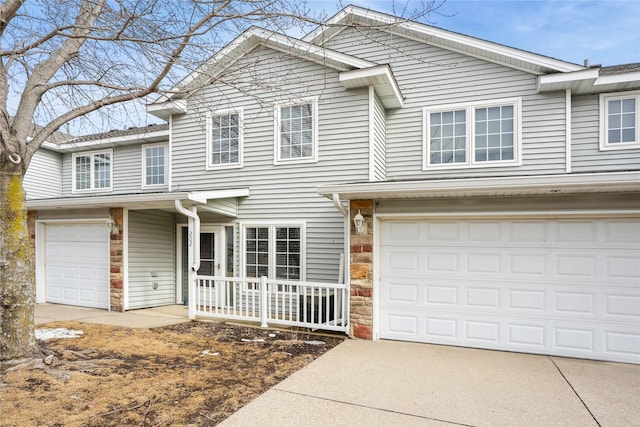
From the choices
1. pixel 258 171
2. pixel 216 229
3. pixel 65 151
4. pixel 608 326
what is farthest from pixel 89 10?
pixel 65 151

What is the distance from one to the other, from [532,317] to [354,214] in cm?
294

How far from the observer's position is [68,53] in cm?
490

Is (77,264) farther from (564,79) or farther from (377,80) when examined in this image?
(564,79)

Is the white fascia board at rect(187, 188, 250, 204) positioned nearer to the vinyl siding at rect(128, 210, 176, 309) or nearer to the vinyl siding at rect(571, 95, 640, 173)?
the vinyl siding at rect(128, 210, 176, 309)

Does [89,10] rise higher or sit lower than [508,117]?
higher

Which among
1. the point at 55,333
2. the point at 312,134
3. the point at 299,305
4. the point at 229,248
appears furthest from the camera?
the point at 229,248

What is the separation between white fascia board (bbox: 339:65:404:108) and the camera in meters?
6.83

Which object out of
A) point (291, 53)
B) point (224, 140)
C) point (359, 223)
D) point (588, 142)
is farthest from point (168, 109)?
point (588, 142)

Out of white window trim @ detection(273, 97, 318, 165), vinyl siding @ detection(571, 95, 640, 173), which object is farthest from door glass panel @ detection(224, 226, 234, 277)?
vinyl siding @ detection(571, 95, 640, 173)

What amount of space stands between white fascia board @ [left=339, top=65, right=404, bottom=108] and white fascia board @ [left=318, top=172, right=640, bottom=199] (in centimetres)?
259

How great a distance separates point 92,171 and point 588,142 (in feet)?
44.4

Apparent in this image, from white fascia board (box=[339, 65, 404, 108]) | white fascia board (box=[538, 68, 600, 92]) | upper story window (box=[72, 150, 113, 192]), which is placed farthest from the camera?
upper story window (box=[72, 150, 113, 192])

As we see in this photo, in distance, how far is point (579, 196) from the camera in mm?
4969

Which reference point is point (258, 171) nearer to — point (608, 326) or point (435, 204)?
point (435, 204)
